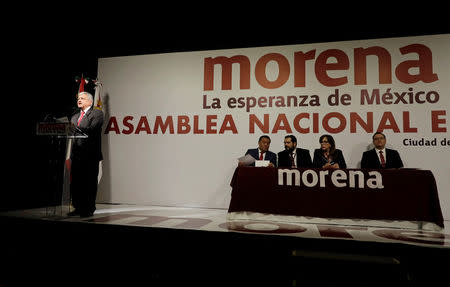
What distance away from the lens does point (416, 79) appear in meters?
4.18

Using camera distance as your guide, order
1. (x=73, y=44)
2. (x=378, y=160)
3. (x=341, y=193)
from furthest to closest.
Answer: (x=73, y=44), (x=378, y=160), (x=341, y=193)

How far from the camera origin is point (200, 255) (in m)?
2.16

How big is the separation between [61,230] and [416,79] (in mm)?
4950

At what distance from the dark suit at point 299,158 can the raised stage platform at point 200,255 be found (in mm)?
1278

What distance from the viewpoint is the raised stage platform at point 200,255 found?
5.85ft

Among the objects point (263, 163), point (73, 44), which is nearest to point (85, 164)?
point (263, 163)

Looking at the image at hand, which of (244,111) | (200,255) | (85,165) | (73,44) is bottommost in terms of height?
(200,255)

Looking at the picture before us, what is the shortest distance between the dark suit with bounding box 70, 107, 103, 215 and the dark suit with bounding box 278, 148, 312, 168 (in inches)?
92.1

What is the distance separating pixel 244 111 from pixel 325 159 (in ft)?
5.02

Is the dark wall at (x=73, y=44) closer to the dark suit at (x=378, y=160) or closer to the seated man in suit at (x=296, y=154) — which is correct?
the seated man in suit at (x=296, y=154)

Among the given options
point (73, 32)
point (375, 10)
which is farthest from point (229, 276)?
point (73, 32)

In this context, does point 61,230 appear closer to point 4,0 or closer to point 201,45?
point 4,0

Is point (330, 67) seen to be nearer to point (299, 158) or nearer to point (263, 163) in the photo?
point (299, 158)

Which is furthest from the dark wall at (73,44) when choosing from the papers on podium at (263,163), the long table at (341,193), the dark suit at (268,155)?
the long table at (341,193)
